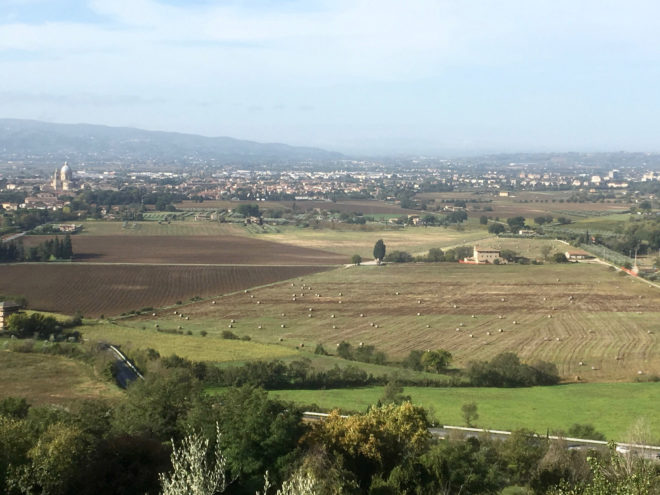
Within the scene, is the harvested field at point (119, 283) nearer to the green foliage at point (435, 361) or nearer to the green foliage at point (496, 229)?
the green foliage at point (435, 361)

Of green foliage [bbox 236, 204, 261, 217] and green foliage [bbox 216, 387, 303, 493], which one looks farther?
green foliage [bbox 236, 204, 261, 217]

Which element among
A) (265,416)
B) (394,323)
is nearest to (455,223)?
(394,323)

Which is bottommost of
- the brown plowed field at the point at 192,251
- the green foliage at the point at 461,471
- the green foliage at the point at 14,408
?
the brown plowed field at the point at 192,251

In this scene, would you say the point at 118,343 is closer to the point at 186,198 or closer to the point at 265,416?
the point at 265,416

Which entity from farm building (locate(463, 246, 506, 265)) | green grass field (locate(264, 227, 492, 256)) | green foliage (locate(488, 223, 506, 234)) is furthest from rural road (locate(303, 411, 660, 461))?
green foliage (locate(488, 223, 506, 234))

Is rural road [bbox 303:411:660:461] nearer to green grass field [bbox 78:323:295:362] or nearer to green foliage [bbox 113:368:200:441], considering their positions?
green foliage [bbox 113:368:200:441]

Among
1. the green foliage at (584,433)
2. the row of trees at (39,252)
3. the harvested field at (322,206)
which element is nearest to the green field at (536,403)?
the green foliage at (584,433)

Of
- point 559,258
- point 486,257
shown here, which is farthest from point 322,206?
point 559,258
